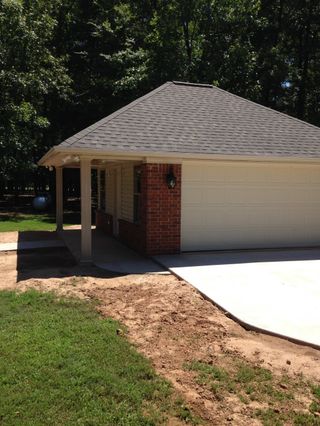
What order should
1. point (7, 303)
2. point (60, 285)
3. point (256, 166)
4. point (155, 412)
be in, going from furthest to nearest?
point (256, 166), point (60, 285), point (7, 303), point (155, 412)

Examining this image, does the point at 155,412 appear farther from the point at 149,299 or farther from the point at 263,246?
the point at 263,246

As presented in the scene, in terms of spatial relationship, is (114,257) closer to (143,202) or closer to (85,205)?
(143,202)

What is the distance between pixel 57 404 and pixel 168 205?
686 centimetres

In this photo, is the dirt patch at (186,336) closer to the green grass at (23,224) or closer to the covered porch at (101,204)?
the covered porch at (101,204)

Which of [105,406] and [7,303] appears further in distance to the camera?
[7,303]

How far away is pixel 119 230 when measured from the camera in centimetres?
1295

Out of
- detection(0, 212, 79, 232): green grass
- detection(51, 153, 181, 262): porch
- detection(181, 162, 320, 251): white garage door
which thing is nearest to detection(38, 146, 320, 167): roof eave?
detection(51, 153, 181, 262): porch

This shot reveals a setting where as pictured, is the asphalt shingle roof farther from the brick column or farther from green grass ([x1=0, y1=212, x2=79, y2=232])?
green grass ([x1=0, y1=212, x2=79, y2=232])

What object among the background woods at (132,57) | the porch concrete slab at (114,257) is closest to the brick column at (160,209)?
the porch concrete slab at (114,257)

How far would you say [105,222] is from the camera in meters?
15.2

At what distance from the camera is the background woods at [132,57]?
824 inches

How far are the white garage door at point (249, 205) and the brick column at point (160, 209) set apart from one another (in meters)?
0.29

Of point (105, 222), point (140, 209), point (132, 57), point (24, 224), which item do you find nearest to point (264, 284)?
point (140, 209)

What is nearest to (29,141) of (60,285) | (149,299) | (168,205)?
(168,205)
